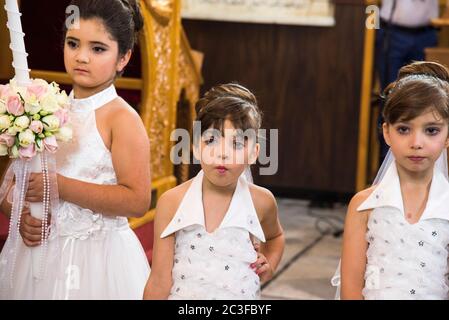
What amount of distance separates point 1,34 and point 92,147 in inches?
85.5

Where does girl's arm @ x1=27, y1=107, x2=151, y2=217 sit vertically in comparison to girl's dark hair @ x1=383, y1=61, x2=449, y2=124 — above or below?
below

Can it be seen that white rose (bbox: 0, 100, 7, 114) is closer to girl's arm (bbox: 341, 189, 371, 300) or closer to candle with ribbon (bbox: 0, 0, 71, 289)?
candle with ribbon (bbox: 0, 0, 71, 289)

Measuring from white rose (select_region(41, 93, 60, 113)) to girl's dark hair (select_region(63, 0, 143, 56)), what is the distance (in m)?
0.30

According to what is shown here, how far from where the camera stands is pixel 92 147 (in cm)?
277

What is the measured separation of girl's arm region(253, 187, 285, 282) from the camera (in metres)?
2.44

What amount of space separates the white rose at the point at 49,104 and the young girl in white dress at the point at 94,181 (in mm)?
162

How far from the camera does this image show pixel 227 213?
239 cm

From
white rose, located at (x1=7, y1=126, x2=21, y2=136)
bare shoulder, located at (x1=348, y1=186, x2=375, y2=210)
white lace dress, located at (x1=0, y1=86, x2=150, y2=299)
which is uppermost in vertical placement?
white rose, located at (x1=7, y1=126, x2=21, y2=136)

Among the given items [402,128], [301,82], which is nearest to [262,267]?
[402,128]

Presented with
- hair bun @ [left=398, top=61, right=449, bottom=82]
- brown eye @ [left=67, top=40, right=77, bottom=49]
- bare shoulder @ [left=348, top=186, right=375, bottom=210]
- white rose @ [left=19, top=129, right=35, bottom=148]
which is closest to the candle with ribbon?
white rose @ [left=19, top=129, right=35, bottom=148]

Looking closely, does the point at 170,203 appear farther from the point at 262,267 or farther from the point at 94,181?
the point at 94,181

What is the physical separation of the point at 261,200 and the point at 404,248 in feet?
1.31

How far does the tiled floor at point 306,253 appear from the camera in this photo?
4973 millimetres

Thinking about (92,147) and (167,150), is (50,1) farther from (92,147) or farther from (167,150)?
(92,147)
